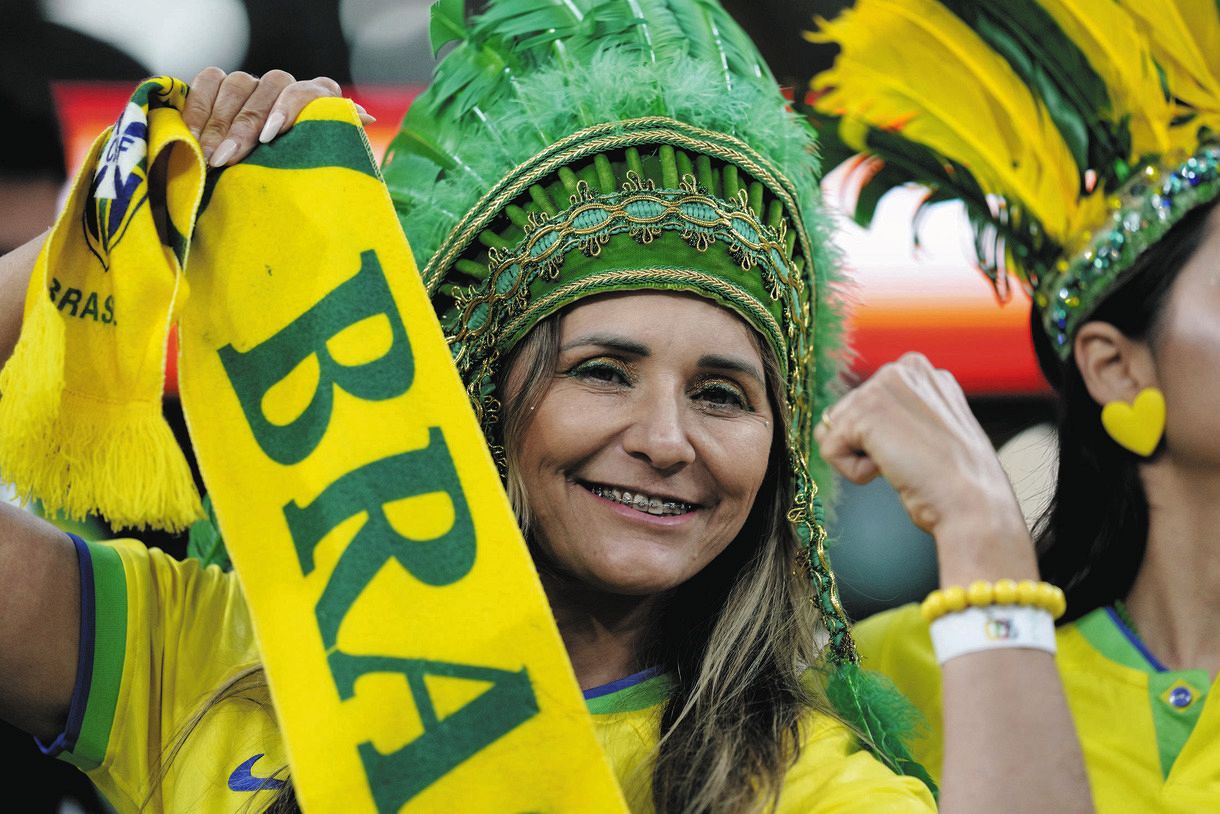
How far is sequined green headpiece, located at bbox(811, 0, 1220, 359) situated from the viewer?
→ 2.22m

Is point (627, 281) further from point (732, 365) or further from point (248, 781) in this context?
point (248, 781)

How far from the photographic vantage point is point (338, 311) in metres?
1.67

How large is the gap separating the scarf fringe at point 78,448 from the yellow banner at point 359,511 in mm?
48

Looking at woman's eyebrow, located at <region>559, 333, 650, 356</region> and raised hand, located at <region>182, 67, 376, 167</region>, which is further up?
raised hand, located at <region>182, 67, 376, 167</region>

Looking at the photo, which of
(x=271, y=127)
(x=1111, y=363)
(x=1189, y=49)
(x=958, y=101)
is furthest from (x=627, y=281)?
(x=1189, y=49)

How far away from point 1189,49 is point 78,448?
173 centimetres

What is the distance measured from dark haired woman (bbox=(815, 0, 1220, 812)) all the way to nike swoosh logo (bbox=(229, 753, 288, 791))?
977 millimetres

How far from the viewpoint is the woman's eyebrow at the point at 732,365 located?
196 cm

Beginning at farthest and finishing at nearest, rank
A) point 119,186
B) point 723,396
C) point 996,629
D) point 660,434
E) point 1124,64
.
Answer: point 1124,64 → point 723,396 → point 660,434 → point 119,186 → point 996,629

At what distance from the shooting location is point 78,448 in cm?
163

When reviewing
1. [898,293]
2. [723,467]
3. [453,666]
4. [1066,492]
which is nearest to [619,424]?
[723,467]

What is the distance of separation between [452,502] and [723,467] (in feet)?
1.65

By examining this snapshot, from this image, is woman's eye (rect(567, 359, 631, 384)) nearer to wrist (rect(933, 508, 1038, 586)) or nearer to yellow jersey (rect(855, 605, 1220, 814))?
wrist (rect(933, 508, 1038, 586))

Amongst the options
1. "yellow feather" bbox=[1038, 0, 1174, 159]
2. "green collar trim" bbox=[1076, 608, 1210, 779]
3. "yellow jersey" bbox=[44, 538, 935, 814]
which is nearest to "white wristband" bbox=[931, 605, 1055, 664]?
"yellow jersey" bbox=[44, 538, 935, 814]
